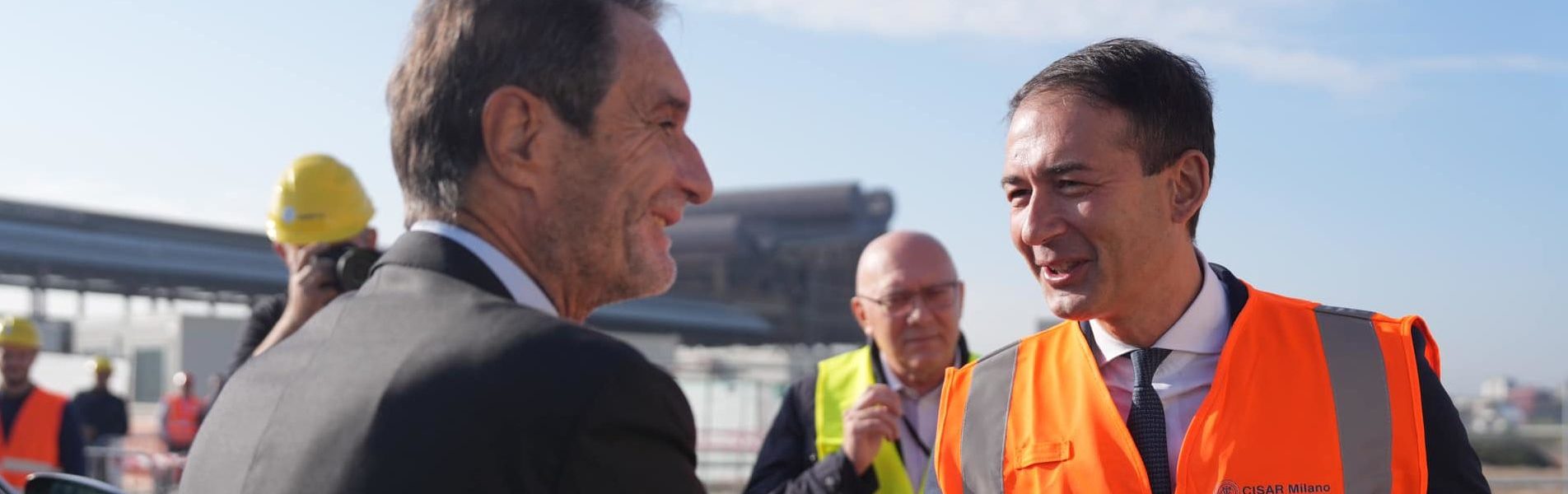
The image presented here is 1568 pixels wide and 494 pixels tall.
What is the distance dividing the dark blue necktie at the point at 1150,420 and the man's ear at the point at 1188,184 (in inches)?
11.2

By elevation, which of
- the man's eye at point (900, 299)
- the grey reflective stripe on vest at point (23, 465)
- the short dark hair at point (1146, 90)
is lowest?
the grey reflective stripe on vest at point (23, 465)

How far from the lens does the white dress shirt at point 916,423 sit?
4480 millimetres

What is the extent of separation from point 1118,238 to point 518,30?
1365 millimetres

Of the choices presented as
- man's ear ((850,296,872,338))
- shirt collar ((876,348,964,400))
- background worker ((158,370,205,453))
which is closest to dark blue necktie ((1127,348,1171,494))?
shirt collar ((876,348,964,400))

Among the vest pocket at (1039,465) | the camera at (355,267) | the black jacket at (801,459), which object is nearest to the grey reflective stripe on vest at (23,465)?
the camera at (355,267)

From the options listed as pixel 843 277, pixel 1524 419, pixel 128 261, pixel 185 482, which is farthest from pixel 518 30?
pixel 1524 419

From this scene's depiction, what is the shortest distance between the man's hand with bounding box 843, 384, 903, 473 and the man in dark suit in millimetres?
2146

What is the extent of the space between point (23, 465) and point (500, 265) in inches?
297

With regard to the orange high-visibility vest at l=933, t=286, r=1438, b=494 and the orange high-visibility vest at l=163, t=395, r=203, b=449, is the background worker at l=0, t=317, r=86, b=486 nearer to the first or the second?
the orange high-visibility vest at l=933, t=286, r=1438, b=494

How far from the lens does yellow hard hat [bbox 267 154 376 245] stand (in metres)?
4.48

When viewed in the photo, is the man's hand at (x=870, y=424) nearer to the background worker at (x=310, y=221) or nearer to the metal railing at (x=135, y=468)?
the background worker at (x=310, y=221)

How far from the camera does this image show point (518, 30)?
1.83 meters

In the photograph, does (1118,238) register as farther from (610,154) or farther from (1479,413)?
(1479,413)

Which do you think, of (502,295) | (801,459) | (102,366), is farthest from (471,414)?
(102,366)
